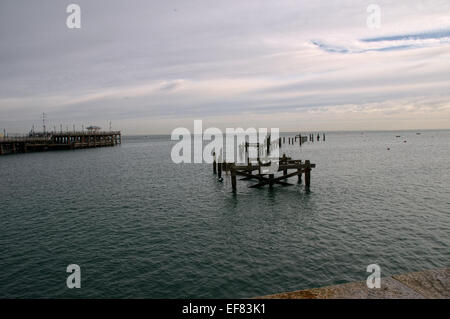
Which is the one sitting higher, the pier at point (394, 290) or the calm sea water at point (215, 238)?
the pier at point (394, 290)

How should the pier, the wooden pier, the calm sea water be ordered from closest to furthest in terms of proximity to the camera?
the pier → the calm sea water → the wooden pier

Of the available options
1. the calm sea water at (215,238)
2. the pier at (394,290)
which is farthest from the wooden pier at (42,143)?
the pier at (394,290)

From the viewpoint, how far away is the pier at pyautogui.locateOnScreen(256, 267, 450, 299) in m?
4.72

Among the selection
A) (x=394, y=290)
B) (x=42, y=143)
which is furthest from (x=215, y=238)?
(x=42, y=143)

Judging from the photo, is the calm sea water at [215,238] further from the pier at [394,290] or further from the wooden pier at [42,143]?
the wooden pier at [42,143]

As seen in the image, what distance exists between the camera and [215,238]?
15172 millimetres

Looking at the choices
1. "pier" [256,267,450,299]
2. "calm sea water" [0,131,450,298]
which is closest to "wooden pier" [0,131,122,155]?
"calm sea water" [0,131,450,298]

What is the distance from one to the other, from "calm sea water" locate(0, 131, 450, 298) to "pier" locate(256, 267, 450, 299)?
5568 mm

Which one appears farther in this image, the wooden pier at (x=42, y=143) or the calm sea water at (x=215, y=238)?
the wooden pier at (x=42, y=143)

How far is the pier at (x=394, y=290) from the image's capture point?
472cm

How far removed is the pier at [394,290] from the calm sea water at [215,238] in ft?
18.3

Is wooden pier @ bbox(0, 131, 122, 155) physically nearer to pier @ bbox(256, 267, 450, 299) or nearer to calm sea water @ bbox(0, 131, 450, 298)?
calm sea water @ bbox(0, 131, 450, 298)
